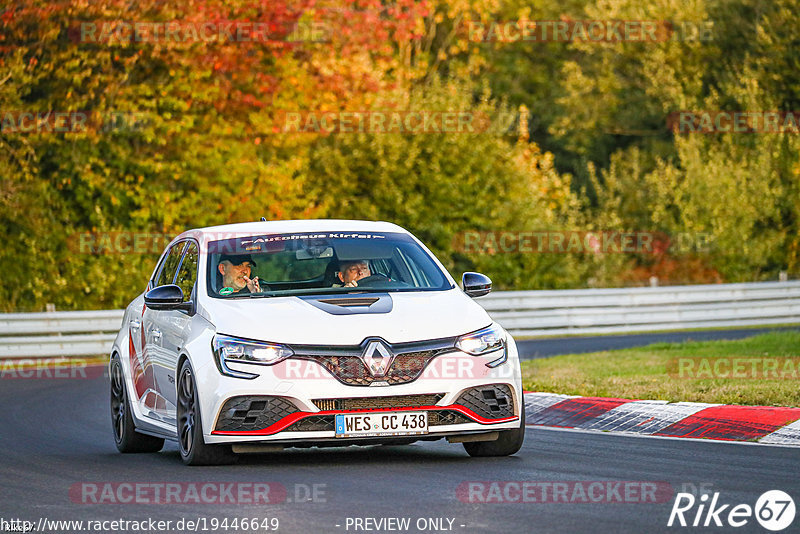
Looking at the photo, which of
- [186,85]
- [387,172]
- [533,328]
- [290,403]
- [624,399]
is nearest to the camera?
[290,403]

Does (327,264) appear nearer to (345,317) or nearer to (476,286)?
(476,286)

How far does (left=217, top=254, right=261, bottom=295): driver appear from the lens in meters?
10.8

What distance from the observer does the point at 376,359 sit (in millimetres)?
9719

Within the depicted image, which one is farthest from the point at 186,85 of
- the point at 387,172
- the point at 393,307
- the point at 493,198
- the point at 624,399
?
the point at 393,307

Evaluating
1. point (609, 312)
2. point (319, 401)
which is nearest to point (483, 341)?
point (319, 401)

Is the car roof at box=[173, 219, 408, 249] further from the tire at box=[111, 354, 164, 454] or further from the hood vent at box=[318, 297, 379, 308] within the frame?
the tire at box=[111, 354, 164, 454]

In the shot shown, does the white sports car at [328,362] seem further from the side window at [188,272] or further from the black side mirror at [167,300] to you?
the side window at [188,272]

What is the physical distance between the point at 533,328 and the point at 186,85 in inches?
333

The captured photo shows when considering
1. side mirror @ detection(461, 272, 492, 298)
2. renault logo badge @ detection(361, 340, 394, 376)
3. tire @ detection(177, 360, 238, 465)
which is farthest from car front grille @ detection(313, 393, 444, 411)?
side mirror @ detection(461, 272, 492, 298)

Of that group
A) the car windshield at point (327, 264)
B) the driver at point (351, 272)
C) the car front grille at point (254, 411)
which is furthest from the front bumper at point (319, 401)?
the driver at point (351, 272)

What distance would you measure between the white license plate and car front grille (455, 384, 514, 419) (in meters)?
0.35

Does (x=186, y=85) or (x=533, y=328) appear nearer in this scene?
(x=533, y=328)

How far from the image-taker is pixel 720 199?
36.2 m

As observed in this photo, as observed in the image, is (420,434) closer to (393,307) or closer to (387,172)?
(393,307)
